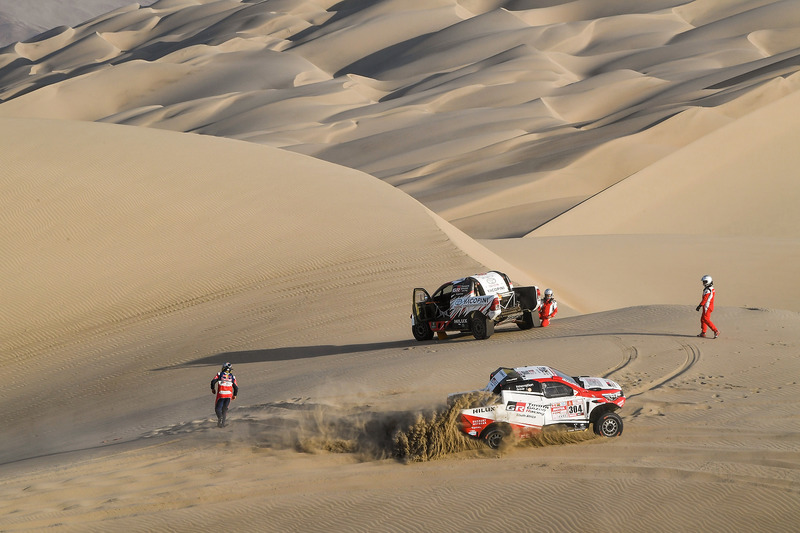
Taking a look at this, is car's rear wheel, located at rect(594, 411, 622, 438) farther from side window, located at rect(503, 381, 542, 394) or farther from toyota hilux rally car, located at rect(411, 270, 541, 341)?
toyota hilux rally car, located at rect(411, 270, 541, 341)

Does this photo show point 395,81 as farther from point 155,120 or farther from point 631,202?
point 631,202

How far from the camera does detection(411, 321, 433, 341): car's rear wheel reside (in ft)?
53.5

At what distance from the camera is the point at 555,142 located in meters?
47.6

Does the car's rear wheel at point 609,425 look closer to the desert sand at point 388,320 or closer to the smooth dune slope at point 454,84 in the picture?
the desert sand at point 388,320

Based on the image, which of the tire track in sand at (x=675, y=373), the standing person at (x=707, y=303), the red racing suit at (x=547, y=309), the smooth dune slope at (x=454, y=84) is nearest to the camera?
the tire track in sand at (x=675, y=373)

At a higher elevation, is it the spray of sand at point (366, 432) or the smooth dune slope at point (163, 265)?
the smooth dune slope at point (163, 265)

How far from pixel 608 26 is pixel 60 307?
9005 centimetres

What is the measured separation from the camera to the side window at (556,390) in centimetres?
1006

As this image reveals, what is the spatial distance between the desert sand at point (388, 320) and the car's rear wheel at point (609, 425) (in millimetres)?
208

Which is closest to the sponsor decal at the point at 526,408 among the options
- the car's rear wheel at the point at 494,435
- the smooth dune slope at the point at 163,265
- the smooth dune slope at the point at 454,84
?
the car's rear wheel at the point at 494,435

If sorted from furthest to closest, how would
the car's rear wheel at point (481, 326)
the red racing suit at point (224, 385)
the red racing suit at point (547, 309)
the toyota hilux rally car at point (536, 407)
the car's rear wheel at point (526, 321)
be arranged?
the red racing suit at point (547, 309) < the car's rear wheel at point (526, 321) < the car's rear wheel at point (481, 326) < the red racing suit at point (224, 385) < the toyota hilux rally car at point (536, 407)

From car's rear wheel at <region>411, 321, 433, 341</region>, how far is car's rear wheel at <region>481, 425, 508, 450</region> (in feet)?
21.1

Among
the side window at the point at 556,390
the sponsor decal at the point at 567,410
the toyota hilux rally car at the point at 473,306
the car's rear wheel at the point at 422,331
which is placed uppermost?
the toyota hilux rally car at the point at 473,306

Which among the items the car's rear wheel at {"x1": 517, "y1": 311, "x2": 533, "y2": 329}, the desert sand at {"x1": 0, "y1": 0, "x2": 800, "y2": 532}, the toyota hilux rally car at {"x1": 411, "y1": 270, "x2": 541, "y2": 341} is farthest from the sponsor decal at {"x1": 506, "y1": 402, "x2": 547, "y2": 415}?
the car's rear wheel at {"x1": 517, "y1": 311, "x2": 533, "y2": 329}
